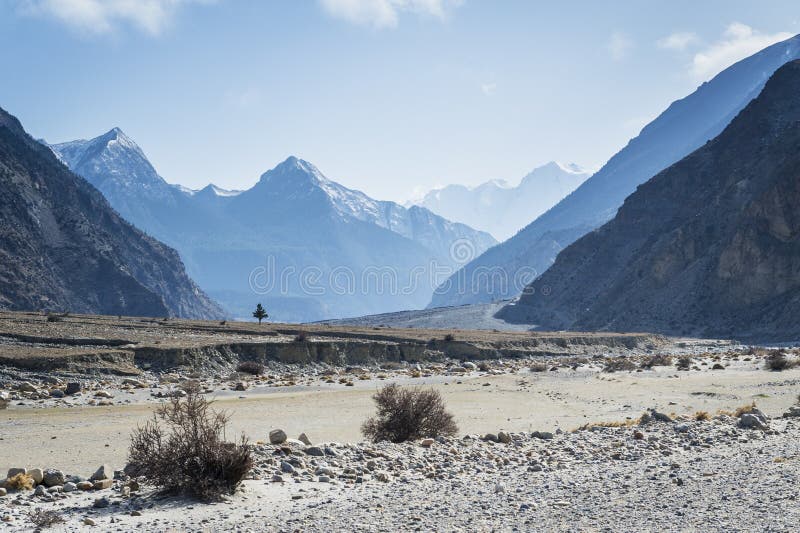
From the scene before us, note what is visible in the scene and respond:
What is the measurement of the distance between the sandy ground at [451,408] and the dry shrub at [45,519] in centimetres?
446

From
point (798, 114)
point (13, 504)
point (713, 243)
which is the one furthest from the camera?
point (798, 114)

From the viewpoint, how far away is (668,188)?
130125 mm

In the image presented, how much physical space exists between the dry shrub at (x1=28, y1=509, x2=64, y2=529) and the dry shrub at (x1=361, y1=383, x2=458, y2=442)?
822 cm

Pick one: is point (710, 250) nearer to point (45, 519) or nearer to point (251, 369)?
point (251, 369)

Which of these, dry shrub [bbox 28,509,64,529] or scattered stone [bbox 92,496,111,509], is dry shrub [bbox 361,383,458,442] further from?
dry shrub [bbox 28,509,64,529]

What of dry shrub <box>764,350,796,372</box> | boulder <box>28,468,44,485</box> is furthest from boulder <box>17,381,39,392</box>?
dry shrub <box>764,350,796,372</box>

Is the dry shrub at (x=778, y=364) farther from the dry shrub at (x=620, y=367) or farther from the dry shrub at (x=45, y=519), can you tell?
the dry shrub at (x=45, y=519)

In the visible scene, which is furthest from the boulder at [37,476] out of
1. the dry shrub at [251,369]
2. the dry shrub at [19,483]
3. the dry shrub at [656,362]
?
the dry shrub at [656,362]

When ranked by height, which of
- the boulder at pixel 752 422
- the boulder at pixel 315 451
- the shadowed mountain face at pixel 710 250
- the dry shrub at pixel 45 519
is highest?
the shadowed mountain face at pixel 710 250

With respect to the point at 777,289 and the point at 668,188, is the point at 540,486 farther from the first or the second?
the point at 668,188

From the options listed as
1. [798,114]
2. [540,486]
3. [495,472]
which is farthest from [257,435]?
[798,114]

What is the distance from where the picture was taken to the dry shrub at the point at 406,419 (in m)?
17.1

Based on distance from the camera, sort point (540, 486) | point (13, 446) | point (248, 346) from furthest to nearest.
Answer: point (248, 346)
point (13, 446)
point (540, 486)

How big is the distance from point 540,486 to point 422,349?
41.3 metres
